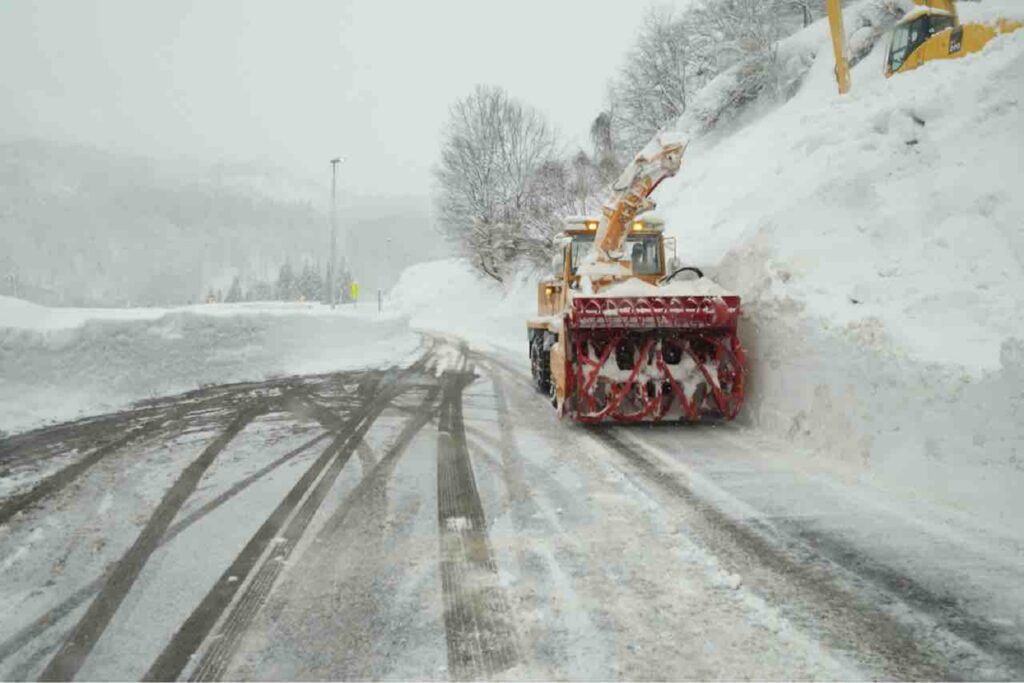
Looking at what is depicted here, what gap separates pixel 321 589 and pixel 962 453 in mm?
4559

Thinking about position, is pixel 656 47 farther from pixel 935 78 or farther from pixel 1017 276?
pixel 1017 276

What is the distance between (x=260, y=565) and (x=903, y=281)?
6.46 metres

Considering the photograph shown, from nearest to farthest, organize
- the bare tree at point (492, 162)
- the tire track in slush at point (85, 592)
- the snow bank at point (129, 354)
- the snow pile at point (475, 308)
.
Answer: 1. the tire track in slush at point (85, 592)
2. the snow bank at point (129, 354)
3. the snow pile at point (475, 308)
4. the bare tree at point (492, 162)

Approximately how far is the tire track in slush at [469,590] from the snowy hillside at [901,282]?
11.3ft

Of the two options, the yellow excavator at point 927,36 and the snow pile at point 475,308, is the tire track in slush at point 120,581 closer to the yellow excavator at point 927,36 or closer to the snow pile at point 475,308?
the yellow excavator at point 927,36

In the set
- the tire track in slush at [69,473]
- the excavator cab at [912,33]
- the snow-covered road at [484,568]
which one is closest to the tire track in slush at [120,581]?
the snow-covered road at [484,568]

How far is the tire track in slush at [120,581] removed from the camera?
2561 mm

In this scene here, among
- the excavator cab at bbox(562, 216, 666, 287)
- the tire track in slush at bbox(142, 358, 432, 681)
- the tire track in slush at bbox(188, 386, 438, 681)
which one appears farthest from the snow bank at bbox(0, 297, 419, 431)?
the excavator cab at bbox(562, 216, 666, 287)

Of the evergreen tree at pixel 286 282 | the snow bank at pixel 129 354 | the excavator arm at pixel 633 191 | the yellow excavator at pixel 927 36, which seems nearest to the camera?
the excavator arm at pixel 633 191

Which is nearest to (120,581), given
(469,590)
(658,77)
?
(469,590)

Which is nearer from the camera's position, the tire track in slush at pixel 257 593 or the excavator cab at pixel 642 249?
the tire track in slush at pixel 257 593

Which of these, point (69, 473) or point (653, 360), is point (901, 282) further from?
point (69, 473)

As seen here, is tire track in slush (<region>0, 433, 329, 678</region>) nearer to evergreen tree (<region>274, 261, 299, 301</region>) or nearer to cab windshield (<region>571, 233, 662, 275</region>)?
cab windshield (<region>571, 233, 662, 275</region>)

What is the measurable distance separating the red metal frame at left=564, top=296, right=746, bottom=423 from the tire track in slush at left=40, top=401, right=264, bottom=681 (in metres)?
4.31
